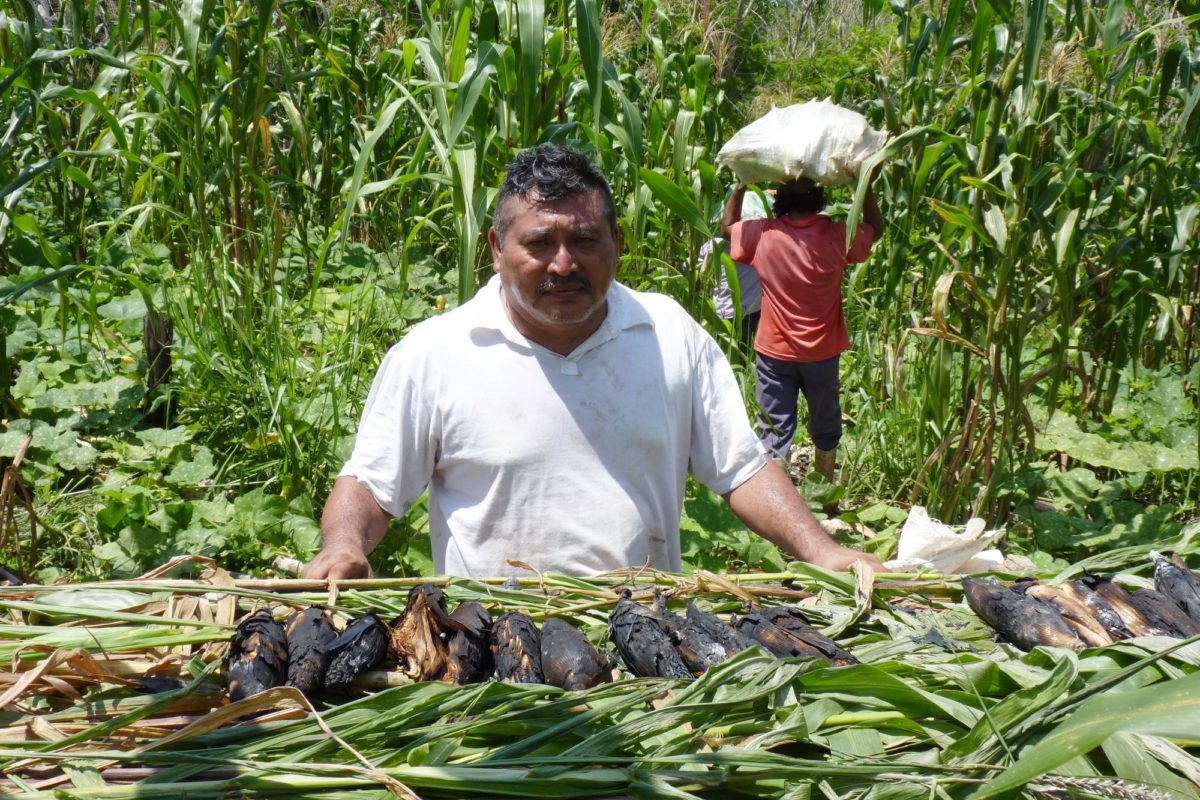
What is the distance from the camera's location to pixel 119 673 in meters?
1.53

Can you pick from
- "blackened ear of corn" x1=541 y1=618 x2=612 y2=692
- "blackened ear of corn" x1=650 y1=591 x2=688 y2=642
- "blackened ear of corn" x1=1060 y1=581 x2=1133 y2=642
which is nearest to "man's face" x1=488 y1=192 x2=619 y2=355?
"blackened ear of corn" x1=650 y1=591 x2=688 y2=642

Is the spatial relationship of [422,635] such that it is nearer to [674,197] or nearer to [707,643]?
[707,643]

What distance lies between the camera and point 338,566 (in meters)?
2.10

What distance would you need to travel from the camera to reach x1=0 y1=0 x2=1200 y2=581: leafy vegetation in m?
3.54

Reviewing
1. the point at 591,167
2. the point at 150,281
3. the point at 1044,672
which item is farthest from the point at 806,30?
the point at 1044,672

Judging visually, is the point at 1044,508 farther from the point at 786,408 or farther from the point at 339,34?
the point at 339,34

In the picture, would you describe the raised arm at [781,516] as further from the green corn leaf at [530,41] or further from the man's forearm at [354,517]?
the green corn leaf at [530,41]

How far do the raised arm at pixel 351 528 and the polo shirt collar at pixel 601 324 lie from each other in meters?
0.48

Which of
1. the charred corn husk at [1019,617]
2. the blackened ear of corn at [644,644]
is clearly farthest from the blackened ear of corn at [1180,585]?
the blackened ear of corn at [644,644]

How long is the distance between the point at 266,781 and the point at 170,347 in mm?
3303

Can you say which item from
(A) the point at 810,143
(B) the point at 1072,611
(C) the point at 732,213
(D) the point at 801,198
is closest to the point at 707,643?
(B) the point at 1072,611

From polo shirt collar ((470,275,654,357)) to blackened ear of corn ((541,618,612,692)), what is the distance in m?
1.13

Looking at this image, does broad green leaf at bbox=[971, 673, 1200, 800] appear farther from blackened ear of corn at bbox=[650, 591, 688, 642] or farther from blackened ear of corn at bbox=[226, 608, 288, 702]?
blackened ear of corn at bbox=[226, 608, 288, 702]

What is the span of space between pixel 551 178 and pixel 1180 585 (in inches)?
58.1
